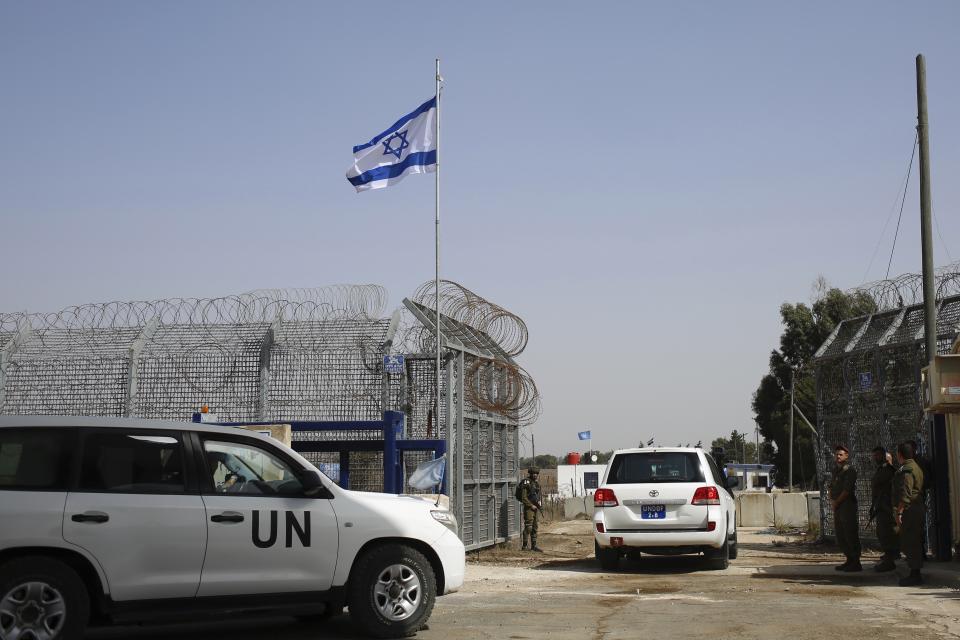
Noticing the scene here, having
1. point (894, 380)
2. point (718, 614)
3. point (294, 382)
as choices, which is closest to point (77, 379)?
point (294, 382)

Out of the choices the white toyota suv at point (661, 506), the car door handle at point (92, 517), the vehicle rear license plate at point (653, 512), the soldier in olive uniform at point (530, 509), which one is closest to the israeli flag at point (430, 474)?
the white toyota suv at point (661, 506)

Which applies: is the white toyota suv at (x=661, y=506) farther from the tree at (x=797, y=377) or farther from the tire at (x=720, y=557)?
the tree at (x=797, y=377)

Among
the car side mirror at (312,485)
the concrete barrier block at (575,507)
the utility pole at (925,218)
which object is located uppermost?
the utility pole at (925,218)

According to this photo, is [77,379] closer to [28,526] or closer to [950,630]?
[28,526]

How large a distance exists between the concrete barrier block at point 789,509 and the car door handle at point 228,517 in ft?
72.6

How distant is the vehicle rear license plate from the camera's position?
1352 cm

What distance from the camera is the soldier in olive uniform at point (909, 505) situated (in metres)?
12.1

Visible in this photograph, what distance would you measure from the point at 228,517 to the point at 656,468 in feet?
24.8

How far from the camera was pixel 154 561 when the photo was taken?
7488 millimetres

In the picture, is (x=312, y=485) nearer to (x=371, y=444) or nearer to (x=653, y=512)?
(x=371, y=444)

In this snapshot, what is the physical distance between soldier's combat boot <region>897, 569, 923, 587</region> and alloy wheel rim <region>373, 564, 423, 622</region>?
655 centimetres

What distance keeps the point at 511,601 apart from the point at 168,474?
14.0 ft

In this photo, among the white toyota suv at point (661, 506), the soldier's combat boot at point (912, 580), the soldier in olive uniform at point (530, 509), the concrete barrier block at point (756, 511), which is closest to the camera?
the soldier's combat boot at point (912, 580)

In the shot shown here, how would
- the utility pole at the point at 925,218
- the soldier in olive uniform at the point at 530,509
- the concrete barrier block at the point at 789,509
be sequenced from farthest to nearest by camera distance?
the concrete barrier block at the point at 789,509
the soldier in olive uniform at the point at 530,509
the utility pole at the point at 925,218
